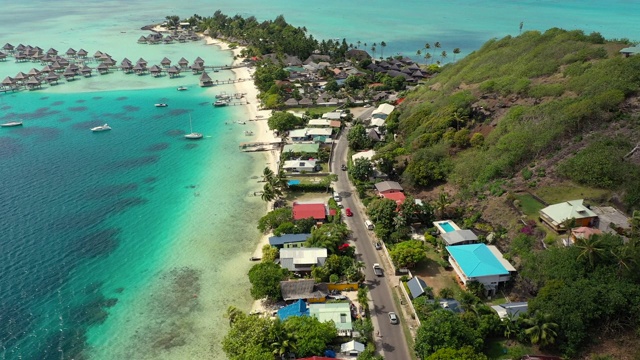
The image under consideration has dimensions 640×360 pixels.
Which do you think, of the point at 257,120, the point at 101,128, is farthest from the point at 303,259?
the point at 101,128

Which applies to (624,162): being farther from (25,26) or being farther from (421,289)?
(25,26)

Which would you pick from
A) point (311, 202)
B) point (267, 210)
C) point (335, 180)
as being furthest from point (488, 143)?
point (267, 210)

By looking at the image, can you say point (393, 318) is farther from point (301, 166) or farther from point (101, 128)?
point (101, 128)

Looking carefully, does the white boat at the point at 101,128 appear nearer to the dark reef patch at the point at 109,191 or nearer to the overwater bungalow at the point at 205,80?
the dark reef patch at the point at 109,191

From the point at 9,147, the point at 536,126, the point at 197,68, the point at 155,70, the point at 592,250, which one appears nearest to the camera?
the point at 592,250

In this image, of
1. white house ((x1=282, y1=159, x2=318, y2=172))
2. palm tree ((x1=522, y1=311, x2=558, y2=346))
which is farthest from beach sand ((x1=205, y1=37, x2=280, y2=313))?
palm tree ((x1=522, y1=311, x2=558, y2=346))

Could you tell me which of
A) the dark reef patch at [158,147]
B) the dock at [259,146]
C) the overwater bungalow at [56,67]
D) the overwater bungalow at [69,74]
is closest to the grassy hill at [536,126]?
the dock at [259,146]
